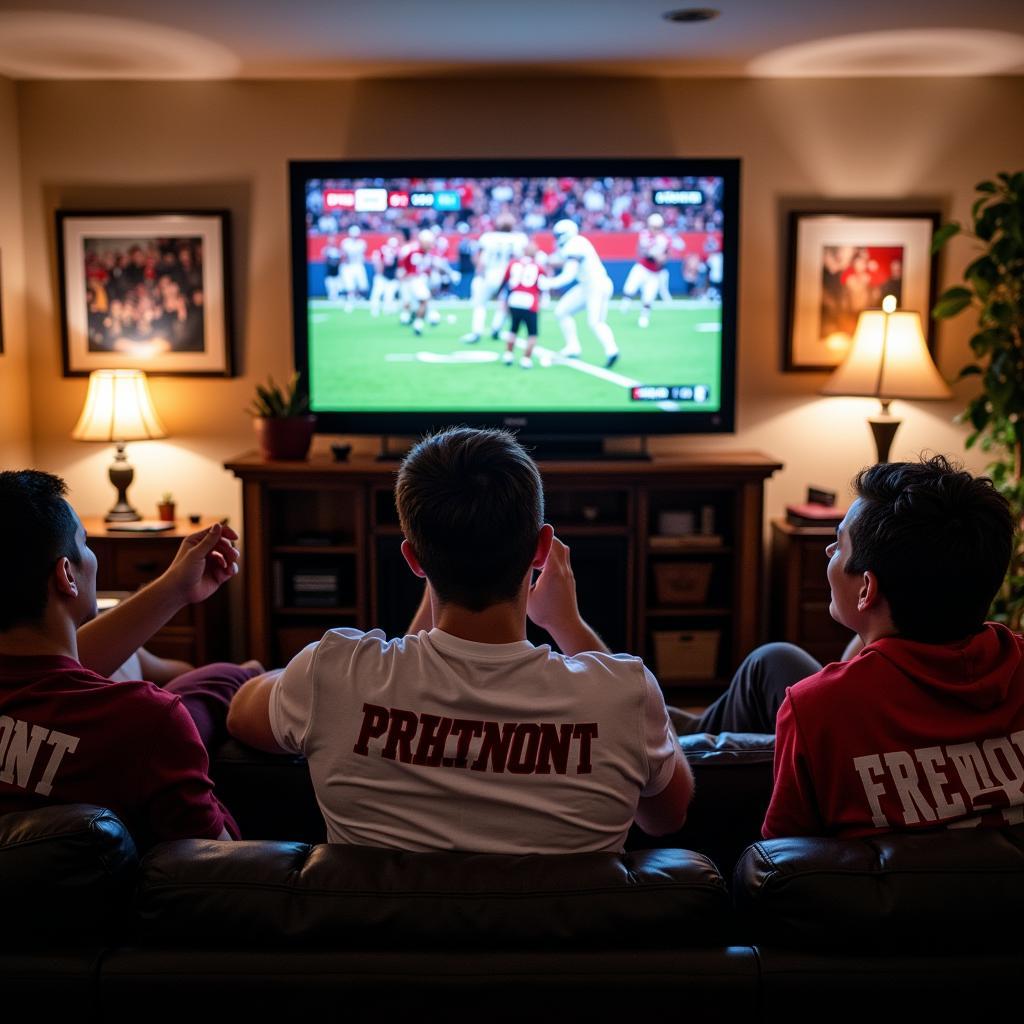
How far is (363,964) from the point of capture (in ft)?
3.49

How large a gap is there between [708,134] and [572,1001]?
405 centimetres

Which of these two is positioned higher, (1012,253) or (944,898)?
(1012,253)

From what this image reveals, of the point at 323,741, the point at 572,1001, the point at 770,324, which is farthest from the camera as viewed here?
the point at 770,324

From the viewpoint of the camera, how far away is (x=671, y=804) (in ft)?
4.60

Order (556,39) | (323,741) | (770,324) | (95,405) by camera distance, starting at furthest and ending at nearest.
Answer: (770,324) → (95,405) → (556,39) → (323,741)

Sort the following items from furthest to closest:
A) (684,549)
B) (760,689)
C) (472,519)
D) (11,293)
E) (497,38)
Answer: (11,293), (684,549), (497,38), (760,689), (472,519)

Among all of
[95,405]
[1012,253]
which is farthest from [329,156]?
[1012,253]

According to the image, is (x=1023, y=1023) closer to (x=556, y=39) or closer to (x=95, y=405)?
(x=556, y=39)

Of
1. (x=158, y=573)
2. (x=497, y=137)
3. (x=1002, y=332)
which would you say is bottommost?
(x=158, y=573)

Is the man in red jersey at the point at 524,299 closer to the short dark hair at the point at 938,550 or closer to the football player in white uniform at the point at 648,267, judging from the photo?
the football player in white uniform at the point at 648,267

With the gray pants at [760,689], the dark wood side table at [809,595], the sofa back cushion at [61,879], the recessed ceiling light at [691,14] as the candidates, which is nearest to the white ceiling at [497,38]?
the recessed ceiling light at [691,14]

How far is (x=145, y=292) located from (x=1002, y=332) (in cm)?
340

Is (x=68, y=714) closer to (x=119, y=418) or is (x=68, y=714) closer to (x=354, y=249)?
(x=119, y=418)

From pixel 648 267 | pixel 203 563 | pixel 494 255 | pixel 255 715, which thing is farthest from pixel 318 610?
pixel 255 715
